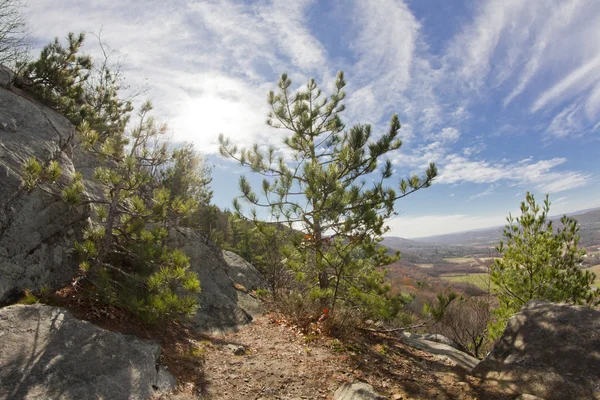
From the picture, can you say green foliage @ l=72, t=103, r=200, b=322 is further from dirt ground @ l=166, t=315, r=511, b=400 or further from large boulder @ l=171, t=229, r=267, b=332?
large boulder @ l=171, t=229, r=267, b=332

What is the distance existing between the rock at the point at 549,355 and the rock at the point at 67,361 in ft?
15.4

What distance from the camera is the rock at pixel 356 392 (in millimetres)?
3967

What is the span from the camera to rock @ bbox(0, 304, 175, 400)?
3180 millimetres

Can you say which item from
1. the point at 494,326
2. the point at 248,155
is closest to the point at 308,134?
the point at 248,155

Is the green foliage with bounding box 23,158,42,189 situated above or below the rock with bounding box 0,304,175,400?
above

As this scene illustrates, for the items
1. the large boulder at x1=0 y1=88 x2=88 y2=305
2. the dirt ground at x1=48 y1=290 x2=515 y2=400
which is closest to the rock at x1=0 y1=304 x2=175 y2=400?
the dirt ground at x1=48 y1=290 x2=515 y2=400

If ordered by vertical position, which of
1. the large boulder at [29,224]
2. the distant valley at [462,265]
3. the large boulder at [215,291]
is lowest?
the distant valley at [462,265]

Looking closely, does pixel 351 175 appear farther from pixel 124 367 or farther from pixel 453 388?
pixel 124 367

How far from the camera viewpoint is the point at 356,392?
4.06 meters

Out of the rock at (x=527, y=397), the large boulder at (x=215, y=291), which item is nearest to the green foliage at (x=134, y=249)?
the large boulder at (x=215, y=291)

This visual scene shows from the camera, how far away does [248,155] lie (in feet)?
25.3

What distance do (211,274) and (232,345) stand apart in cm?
324

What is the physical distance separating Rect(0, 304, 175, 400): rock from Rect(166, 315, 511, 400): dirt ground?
1.97ft

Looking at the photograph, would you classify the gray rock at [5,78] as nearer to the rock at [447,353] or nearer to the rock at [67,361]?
the rock at [67,361]
